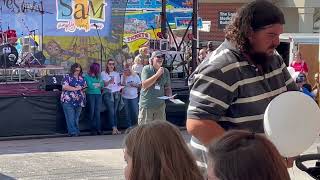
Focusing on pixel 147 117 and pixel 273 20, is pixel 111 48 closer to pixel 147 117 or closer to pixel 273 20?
pixel 147 117

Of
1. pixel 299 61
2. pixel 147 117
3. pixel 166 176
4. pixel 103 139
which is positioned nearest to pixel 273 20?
pixel 166 176

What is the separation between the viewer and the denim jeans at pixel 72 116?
12.4 meters

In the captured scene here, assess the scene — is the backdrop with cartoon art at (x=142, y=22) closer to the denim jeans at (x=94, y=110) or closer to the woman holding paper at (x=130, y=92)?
the woman holding paper at (x=130, y=92)

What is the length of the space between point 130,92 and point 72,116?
4.22ft

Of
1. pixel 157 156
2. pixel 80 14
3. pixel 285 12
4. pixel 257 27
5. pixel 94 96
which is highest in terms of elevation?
pixel 285 12

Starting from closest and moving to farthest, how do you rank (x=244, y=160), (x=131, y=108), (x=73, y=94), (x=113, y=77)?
(x=244, y=160), (x=73, y=94), (x=113, y=77), (x=131, y=108)

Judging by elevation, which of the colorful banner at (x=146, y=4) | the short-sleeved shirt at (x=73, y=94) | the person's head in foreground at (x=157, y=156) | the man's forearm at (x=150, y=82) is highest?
the colorful banner at (x=146, y=4)

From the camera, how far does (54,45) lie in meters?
17.0

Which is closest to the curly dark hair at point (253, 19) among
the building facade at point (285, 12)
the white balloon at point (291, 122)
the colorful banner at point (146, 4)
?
the white balloon at point (291, 122)

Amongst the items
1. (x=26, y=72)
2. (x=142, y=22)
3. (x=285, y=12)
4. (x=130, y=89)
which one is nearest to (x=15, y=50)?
(x=26, y=72)

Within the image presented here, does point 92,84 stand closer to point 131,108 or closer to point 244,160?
point 131,108

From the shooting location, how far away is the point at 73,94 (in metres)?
12.4

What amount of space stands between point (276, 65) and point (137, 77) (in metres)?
9.57

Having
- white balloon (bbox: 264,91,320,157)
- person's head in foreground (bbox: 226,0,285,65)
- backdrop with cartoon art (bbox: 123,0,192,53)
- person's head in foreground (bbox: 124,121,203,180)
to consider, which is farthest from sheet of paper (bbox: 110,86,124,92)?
person's head in foreground (bbox: 124,121,203,180)
